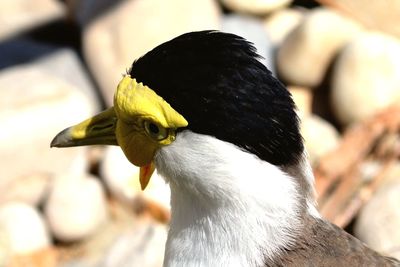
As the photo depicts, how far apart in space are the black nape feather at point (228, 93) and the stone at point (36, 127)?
8.10 ft

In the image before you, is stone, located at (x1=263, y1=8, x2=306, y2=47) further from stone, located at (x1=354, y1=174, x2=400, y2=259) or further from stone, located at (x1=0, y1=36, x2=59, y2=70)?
stone, located at (x1=354, y1=174, x2=400, y2=259)

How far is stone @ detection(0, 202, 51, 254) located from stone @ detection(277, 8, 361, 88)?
150cm

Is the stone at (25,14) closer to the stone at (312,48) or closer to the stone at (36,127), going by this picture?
the stone at (36,127)

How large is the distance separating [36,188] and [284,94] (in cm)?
266

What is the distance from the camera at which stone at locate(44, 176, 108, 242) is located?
14.9 ft

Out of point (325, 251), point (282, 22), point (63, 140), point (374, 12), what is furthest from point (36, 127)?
point (325, 251)

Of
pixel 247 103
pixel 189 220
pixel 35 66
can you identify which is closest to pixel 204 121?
pixel 247 103

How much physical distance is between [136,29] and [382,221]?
180 centimetres

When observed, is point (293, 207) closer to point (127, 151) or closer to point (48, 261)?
point (127, 151)

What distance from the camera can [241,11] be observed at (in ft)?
17.9

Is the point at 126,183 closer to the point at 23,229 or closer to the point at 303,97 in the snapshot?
the point at 23,229

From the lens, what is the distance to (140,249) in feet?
13.8

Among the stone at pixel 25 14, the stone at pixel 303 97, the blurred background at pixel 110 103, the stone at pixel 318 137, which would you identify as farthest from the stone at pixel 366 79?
the stone at pixel 25 14

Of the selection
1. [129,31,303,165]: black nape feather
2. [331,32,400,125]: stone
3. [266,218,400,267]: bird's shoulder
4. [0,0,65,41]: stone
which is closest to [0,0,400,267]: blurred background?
[331,32,400,125]: stone
